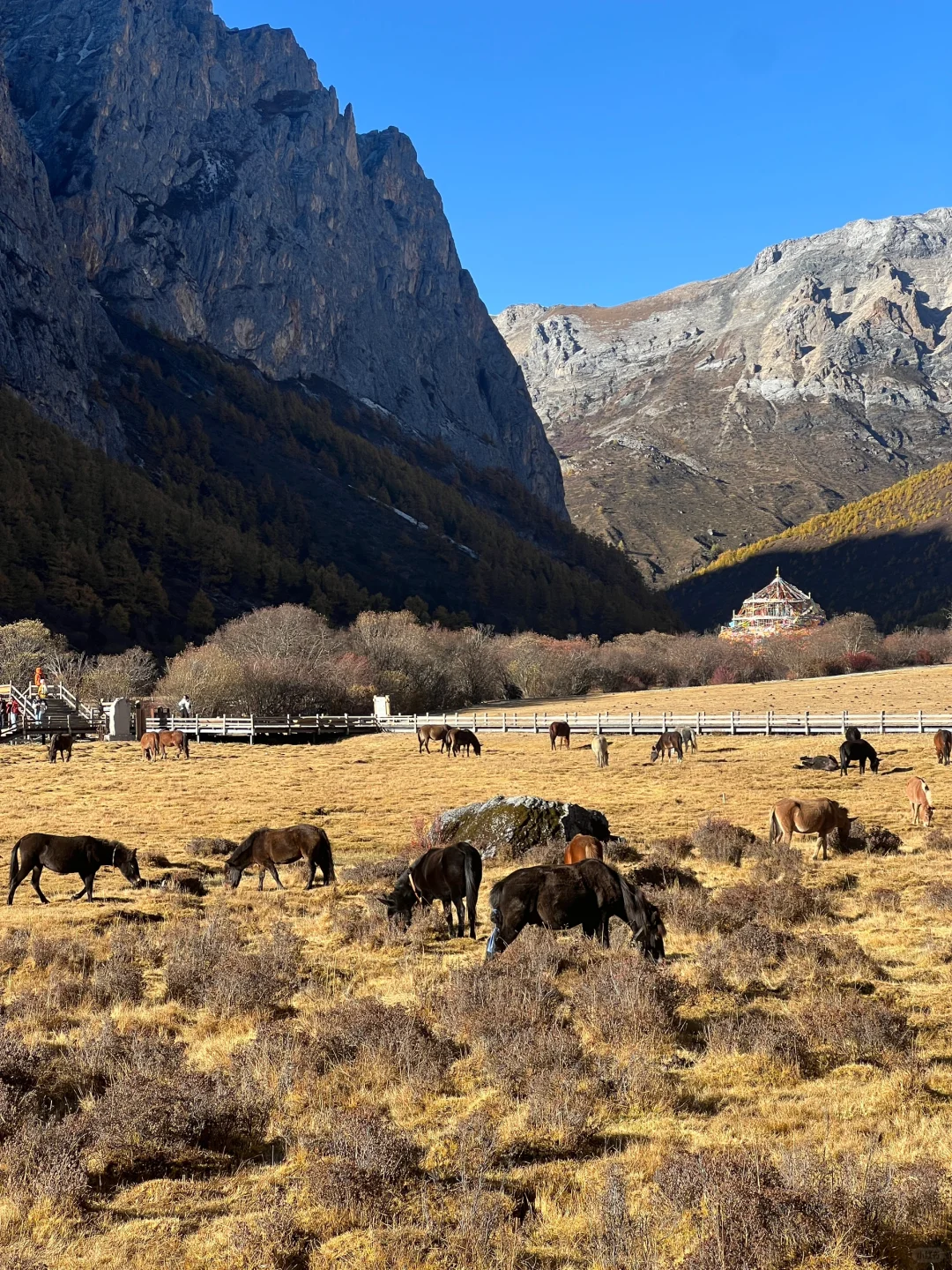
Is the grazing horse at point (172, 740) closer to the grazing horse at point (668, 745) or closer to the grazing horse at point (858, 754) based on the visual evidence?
the grazing horse at point (668, 745)

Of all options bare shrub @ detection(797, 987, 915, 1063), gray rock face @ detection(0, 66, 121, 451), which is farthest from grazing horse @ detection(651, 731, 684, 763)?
gray rock face @ detection(0, 66, 121, 451)

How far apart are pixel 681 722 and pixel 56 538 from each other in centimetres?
8397

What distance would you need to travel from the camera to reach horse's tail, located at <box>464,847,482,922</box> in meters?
13.2

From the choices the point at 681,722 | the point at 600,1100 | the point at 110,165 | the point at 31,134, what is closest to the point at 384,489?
the point at 110,165

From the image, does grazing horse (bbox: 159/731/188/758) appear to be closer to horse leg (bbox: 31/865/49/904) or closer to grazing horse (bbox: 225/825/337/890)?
grazing horse (bbox: 225/825/337/890)

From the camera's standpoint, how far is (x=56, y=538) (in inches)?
4432

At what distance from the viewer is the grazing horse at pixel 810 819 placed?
18.9 metres

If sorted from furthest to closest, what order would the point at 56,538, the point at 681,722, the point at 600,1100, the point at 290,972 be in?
the point at 56,538
the point at 681,722
the point at 290,972
the point at 600,1100

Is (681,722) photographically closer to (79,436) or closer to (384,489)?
(79,436)

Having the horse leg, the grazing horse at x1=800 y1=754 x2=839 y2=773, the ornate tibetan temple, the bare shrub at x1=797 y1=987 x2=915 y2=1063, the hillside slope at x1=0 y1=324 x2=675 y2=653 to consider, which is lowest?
the grazing horse at x1=800 y1=754 x2=839 y2=773

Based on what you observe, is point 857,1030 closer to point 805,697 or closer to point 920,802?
point 920,802

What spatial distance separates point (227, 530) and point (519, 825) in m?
125

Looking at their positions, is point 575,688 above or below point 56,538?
below

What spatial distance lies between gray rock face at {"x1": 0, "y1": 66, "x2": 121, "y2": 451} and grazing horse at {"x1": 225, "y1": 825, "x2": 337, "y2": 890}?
143 m
